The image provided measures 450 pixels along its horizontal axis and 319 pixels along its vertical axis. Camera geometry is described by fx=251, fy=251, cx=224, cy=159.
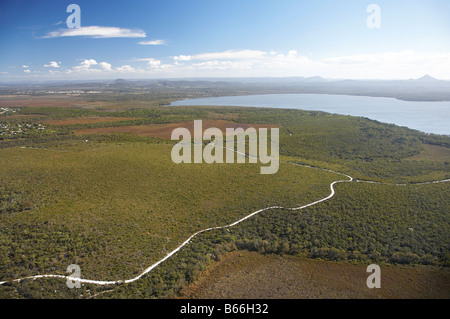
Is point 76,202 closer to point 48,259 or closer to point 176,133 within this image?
point 48,259

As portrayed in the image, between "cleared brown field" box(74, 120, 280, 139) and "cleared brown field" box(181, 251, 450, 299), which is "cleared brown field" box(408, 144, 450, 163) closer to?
"cleared brown field" box(181, 251, 450, 299)

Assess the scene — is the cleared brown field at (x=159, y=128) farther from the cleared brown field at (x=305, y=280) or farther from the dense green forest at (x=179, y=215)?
the cleared brown field at (x=305, y=280)

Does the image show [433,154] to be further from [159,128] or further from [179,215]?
[159,128]

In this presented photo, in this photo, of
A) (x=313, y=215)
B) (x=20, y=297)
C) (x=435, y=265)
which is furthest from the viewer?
(x=313, y=215)

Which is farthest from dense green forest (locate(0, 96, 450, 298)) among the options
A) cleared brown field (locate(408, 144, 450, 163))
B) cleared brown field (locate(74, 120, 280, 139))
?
cleared brown field (locate(74, 120, 280, 139))

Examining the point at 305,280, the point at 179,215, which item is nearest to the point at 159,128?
the point at 179,215

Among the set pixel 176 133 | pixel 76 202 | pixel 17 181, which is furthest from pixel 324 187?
pixel 176 133
